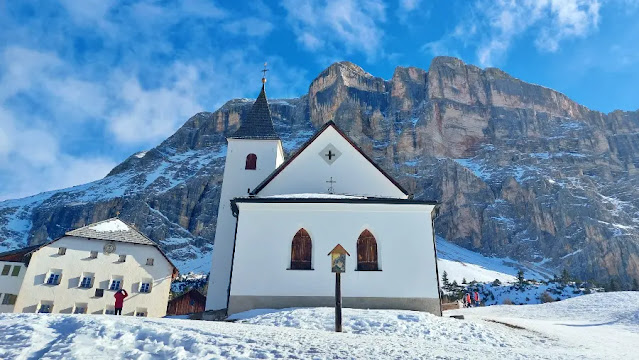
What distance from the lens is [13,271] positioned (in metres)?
26.2

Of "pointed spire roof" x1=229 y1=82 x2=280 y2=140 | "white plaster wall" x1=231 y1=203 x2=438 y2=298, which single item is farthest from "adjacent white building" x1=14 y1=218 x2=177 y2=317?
"white plaster wall" x1=231 y1=203 x2=438 y2=298

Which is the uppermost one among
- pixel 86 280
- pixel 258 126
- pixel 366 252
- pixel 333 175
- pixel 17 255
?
pixel 258 126

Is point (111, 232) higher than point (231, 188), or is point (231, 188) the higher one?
point (231, 188)

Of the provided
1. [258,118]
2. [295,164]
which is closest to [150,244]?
[258,118]

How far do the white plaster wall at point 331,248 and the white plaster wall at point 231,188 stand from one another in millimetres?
6870

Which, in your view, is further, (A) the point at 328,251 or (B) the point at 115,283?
(B) the point at 115,283

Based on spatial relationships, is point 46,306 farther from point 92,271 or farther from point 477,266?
point 477,266

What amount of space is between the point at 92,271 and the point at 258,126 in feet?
45.5

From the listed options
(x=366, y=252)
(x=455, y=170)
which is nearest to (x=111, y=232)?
(x=366, y=252)

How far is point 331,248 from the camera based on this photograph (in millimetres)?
15070

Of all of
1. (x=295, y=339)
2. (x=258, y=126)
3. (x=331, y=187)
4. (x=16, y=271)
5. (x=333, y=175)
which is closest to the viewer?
(x=295, y=339)

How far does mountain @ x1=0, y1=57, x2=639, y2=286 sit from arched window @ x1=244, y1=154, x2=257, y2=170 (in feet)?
220

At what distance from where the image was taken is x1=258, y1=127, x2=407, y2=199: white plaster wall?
18.1 meters

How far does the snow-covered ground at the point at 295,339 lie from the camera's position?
244 inches
